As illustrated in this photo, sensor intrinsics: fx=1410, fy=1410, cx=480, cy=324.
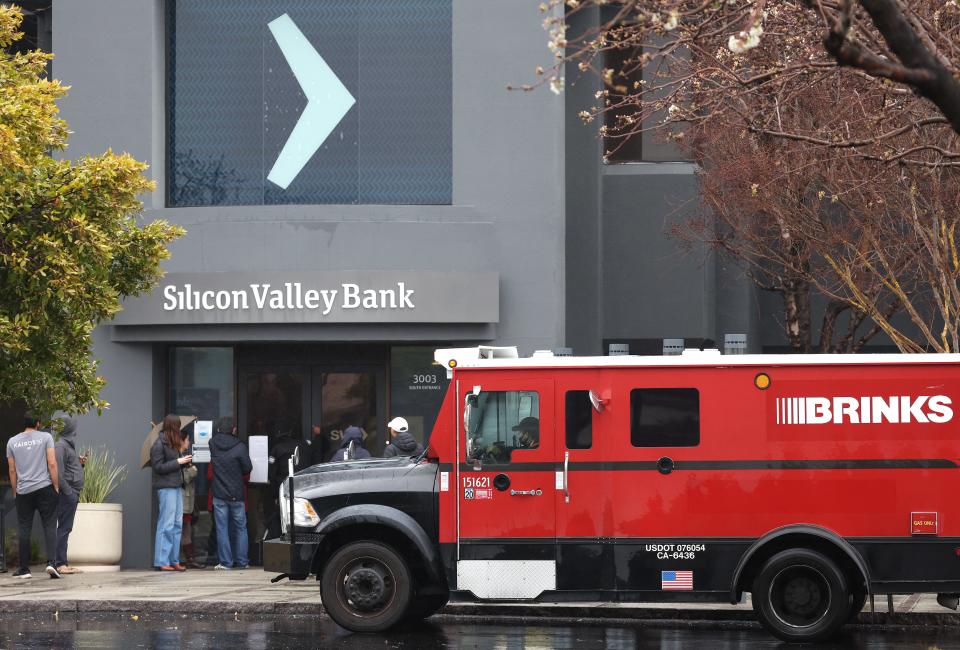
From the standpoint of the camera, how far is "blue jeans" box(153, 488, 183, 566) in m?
17.8

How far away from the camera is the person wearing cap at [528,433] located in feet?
39.8

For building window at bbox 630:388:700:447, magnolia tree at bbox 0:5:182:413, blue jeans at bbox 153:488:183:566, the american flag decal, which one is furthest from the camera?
blue jeans at bbox 153:488:183:566

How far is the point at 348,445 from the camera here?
57.6 ft

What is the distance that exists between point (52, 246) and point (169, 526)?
516 centimetres

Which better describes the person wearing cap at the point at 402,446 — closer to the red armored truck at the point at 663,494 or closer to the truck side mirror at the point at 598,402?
the red armored truck at the point at 663,494

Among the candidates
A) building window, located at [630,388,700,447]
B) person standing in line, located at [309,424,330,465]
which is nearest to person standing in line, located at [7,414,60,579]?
person standing in line, located at [309,424,330,465]

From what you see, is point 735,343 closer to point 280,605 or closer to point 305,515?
point 305,515

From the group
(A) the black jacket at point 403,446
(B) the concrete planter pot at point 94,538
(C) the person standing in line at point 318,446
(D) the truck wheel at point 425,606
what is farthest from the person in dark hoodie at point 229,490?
(D) the truck wheel at point 425,606

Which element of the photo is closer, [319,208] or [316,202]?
[319,208]

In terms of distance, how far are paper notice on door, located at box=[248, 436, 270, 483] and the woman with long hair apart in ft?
3.85

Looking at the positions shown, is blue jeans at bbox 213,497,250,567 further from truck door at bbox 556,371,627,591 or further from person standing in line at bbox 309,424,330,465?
truck door at bbox 556,371,627,591

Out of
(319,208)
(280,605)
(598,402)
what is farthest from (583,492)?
(319,208)

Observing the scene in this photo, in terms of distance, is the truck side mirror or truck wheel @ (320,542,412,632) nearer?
the truck side mirror

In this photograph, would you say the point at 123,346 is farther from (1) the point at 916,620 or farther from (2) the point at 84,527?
(1) the point at 916,620
